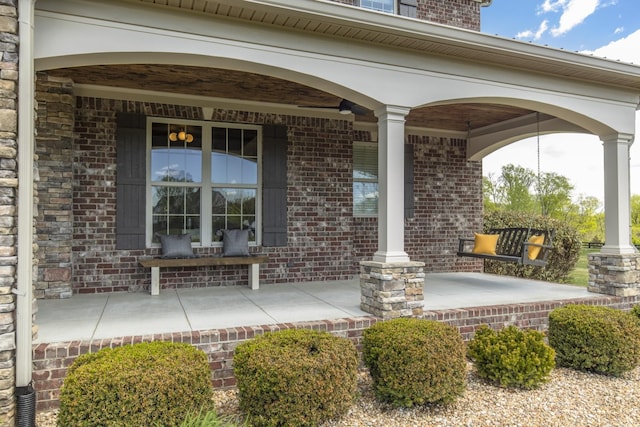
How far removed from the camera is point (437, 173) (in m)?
8.16

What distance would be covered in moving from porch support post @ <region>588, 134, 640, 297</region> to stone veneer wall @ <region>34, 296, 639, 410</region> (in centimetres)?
148

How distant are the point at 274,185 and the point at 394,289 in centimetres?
287

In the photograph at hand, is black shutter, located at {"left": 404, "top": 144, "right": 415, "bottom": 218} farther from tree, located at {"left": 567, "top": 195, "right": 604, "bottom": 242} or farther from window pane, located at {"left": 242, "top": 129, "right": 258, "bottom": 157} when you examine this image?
tree, located at {"left": 567, "top": 195, "right": 604, "bottom": 242}

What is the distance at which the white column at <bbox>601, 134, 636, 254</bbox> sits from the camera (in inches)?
223

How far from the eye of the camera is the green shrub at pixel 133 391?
2.45 meters

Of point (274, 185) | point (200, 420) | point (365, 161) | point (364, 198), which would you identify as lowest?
point (200, 420)

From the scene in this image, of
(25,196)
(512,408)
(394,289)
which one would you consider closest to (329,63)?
(394,289)

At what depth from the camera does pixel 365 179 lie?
25.2ft

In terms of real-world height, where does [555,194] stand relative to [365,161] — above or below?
above

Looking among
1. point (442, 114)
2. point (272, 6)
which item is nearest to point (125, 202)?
point (272, 6)

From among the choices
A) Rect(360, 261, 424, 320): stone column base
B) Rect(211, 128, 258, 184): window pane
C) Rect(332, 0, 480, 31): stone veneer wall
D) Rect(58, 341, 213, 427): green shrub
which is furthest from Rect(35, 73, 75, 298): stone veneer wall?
Rect(332, 0, 480, 31): stone veneer wall

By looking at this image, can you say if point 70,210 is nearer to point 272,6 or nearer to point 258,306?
point 258,306

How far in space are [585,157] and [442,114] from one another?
71.9ft

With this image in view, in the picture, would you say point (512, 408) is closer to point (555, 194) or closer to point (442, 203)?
point (442, 203)
